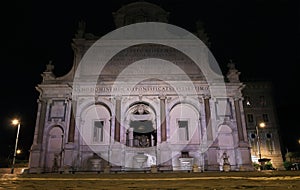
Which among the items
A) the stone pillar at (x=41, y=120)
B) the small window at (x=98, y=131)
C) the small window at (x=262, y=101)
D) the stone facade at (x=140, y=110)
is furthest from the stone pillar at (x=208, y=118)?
the small window at (x=262, y=101)

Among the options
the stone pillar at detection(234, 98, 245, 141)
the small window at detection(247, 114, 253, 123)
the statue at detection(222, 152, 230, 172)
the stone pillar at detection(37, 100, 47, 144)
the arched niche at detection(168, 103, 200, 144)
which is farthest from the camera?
the small window at detection(247, 114, 253, 123)

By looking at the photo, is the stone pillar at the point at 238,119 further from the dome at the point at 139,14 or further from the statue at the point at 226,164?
the dome at the point at 139,14

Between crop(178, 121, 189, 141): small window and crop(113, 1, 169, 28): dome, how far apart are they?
45.4 ft

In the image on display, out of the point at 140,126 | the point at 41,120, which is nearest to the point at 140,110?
the point at 140,126

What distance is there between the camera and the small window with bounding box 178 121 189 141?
29.2m

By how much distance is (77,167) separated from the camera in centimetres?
2569

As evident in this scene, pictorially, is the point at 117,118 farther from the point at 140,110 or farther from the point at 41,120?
the point at 41,120

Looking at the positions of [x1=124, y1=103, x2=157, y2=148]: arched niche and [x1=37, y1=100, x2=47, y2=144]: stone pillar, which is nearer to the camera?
[x1=37, y1=100, x2=47, y2=144]: stone pillar

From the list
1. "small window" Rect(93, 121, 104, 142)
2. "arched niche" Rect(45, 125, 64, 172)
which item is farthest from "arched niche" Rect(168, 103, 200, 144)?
"arched niche" Rect(45, 125, 64, 172)

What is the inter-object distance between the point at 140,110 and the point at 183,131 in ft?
18.4

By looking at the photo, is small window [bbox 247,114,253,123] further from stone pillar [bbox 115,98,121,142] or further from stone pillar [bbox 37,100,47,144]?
stone pillar [bbox 37,100,47,144]

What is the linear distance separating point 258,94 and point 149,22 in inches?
968

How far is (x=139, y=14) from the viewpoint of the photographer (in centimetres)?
3391

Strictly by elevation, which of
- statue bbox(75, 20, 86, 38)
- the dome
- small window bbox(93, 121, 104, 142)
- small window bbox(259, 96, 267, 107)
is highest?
the dome
